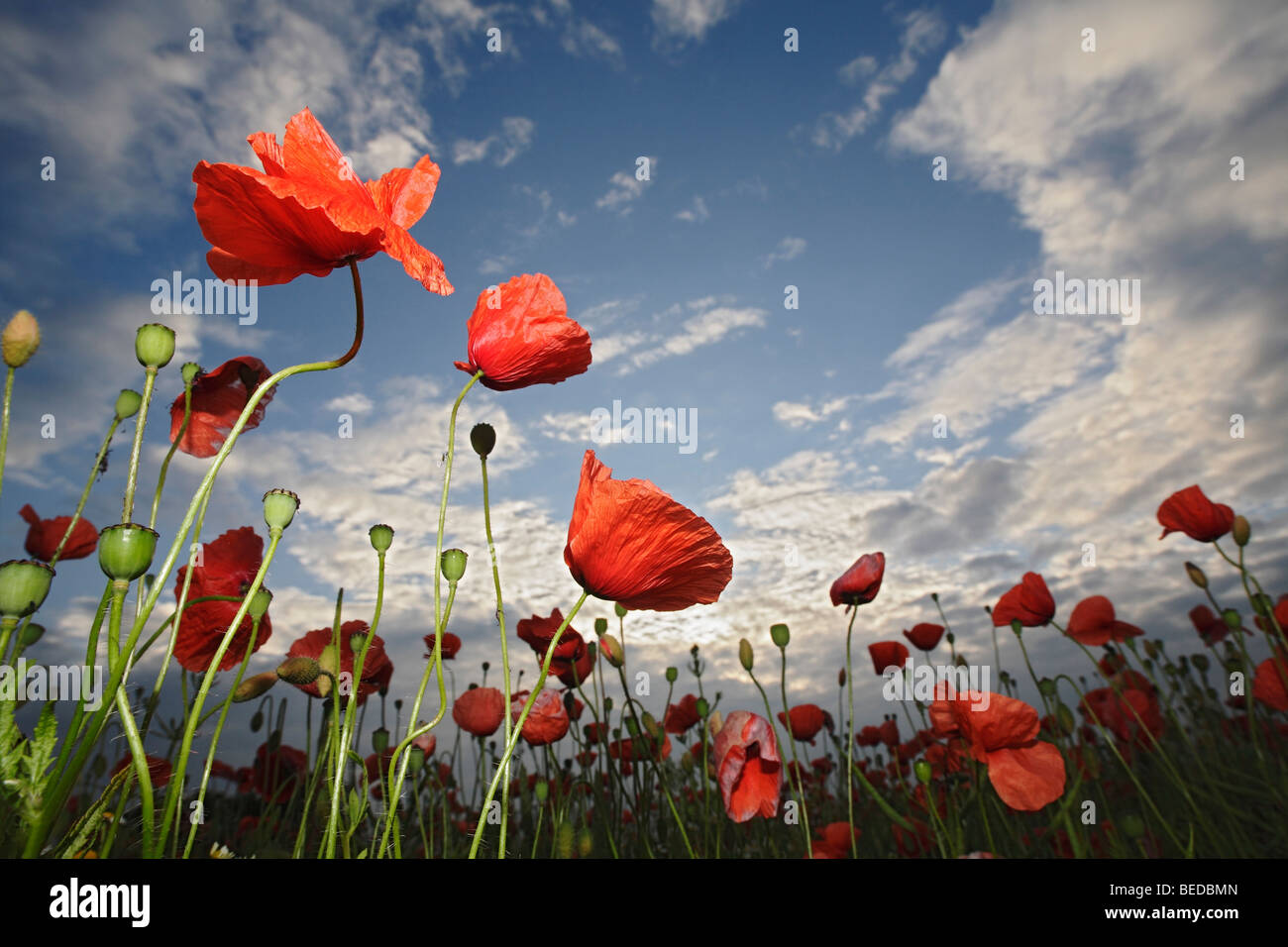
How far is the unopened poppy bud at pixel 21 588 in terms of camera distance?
22.6 inches

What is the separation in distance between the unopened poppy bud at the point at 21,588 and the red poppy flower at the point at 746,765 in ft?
4.27

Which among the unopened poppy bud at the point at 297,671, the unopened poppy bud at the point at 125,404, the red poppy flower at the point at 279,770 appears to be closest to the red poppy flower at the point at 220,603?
the unopened poppy bud at the point at 297,671

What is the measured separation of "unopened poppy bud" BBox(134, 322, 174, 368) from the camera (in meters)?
0.77

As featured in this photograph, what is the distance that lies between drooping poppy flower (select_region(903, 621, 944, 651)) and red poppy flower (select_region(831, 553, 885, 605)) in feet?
5.34

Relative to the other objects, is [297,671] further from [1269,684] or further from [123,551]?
[1269,684]

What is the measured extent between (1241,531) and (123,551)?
2955mm

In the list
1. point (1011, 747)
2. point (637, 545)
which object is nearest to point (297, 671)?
point (637, 545)

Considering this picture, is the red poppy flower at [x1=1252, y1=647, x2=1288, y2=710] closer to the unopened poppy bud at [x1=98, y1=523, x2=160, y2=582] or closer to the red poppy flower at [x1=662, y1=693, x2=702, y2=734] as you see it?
the red poppy flower at [x1=662, y1=693, x2=702, y2=734]

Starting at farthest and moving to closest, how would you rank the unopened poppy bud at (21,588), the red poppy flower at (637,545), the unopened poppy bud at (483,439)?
the unopened poppy bud at (483,439) → the red poppy flower at (637,545) → the unopened poppy bud at (21,588)

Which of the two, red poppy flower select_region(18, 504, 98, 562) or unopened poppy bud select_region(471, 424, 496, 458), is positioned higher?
unopened poppy bud select_region(471, 424, 496, 458)

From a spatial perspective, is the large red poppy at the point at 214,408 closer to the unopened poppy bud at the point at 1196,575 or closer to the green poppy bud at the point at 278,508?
the green poppy bud at the point at 278,508

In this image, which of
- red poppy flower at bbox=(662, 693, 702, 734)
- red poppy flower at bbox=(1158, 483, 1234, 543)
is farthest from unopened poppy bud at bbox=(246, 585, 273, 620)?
red poppy flower at bbox=(1158, 483, 1234, 543)
